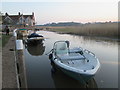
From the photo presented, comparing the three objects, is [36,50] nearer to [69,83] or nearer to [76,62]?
[76,62]

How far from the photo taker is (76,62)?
25.1ft

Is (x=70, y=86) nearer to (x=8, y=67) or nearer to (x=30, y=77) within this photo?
(x=30, y=77)

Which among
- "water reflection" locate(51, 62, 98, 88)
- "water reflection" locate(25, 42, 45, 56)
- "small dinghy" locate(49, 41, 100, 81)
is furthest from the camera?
"water reflection" locate(25, 42, 45, 56)

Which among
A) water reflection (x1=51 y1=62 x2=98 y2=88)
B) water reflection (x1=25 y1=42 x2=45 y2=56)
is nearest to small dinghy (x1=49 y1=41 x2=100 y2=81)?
water reflection (x1=51 y1=62 x2=98 y2=88)

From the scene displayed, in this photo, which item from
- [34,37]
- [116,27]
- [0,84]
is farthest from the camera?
[116,27]

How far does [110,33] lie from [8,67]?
22184 millimetres

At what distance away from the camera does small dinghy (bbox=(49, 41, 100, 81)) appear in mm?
5674

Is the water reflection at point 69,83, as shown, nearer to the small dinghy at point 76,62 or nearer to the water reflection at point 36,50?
the small dinghy at point 76,62

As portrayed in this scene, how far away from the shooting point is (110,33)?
25.5 m

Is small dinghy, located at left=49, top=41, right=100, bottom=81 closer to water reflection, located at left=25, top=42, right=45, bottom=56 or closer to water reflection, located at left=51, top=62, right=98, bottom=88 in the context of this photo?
water reflection, located at left=51, top=62, right=98, bottom=88

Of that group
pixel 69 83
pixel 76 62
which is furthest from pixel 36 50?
pixel 69 83

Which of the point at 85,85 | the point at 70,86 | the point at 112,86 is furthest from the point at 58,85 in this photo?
the point at 112,86

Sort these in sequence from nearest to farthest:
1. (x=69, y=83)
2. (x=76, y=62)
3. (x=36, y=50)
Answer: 1. (x=69, y=83)
2. (x=76, y=62)
3. (x=36, y=50)

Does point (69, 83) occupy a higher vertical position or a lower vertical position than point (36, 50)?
lower
